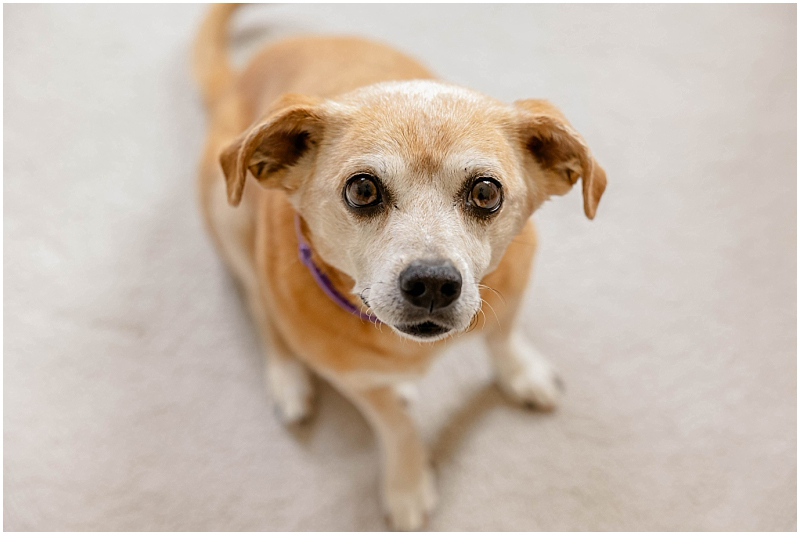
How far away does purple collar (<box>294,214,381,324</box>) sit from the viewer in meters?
1.19

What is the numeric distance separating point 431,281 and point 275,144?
15.8 inches

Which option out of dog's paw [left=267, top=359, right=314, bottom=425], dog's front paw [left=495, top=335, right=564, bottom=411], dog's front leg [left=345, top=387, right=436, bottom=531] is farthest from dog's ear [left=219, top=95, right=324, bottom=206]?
dog's front paw [left=495, top=335, right=564, bottom=411]

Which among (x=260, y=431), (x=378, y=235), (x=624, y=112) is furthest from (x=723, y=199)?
(x=260, y=431)

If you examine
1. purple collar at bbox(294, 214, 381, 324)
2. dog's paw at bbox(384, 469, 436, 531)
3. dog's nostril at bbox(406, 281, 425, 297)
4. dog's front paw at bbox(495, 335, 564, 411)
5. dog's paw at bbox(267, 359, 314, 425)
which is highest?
dog's nostril at bbox(406, 281, 425, 297)

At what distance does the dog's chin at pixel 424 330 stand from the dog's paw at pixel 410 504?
0.69 metres

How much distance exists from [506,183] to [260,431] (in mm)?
1129

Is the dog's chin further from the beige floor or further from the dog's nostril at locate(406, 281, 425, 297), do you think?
the beige floor

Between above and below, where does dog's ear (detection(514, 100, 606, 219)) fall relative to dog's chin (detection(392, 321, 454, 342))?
above

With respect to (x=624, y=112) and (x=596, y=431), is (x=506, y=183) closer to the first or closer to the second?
(x=596, y=431)

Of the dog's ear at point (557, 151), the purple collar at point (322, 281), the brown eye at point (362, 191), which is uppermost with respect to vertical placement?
the dog's ear at point (557, 151)

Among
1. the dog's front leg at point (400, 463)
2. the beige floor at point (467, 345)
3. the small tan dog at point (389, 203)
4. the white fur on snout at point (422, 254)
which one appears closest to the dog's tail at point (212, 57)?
→ the beige floor at point (467, 345)

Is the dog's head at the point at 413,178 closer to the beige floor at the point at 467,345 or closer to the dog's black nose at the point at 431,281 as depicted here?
the dog's black nose at the point at 431,281

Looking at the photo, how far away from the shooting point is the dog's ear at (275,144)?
1036 mm

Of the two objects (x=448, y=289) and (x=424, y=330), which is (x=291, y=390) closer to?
(x=424, y=330)
